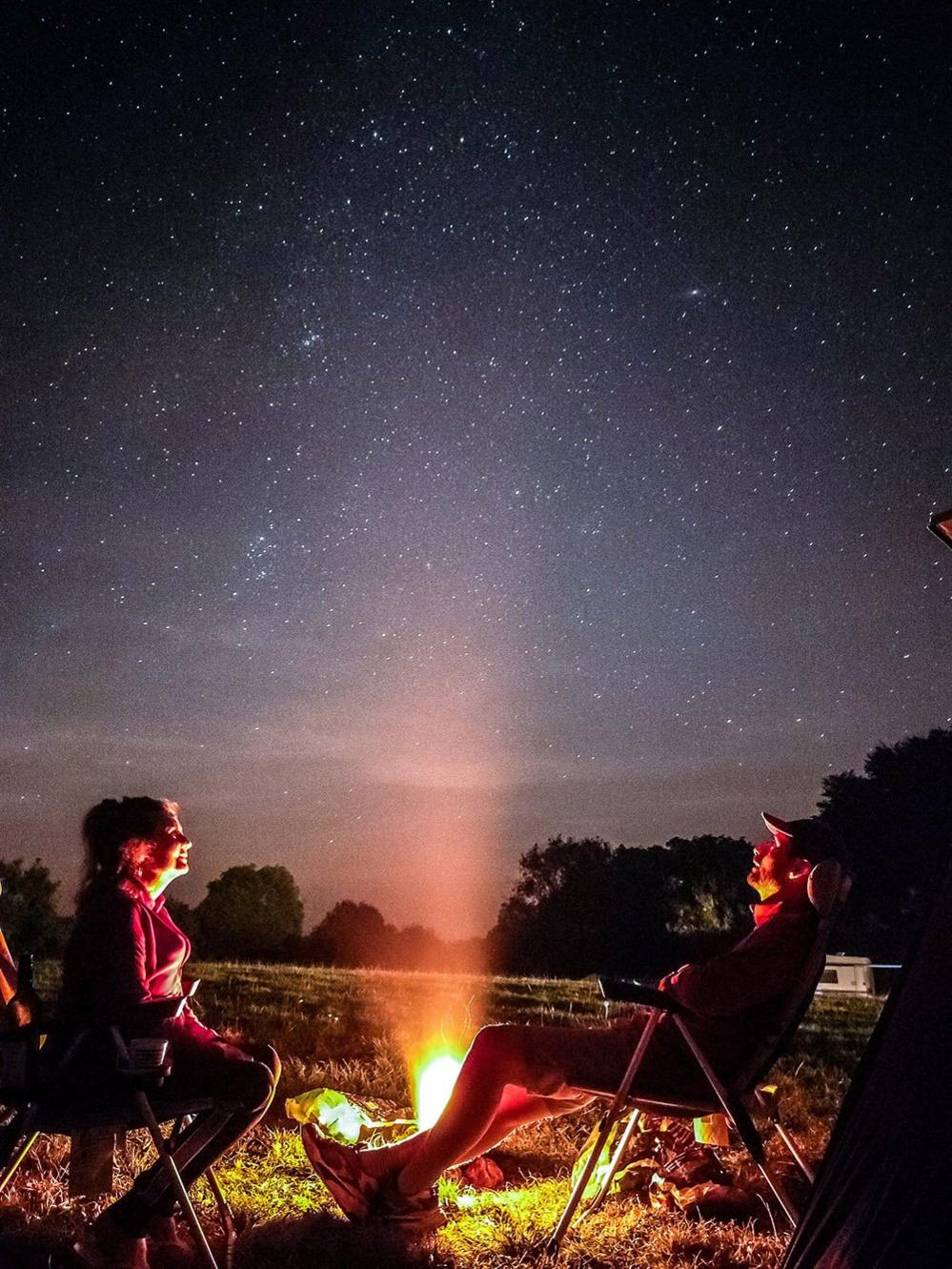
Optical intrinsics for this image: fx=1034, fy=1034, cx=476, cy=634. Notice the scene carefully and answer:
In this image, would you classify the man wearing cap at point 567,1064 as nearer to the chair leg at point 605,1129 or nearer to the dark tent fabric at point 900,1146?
the chair leg at point 605,1129

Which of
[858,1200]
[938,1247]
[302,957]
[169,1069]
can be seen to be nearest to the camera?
[938,1247]

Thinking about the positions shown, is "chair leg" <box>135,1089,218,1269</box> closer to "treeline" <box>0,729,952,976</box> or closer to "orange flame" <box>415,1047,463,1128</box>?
"orange flame" <box>415,1047,463,1128</box>

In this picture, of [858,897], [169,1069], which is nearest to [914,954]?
[169,1069]

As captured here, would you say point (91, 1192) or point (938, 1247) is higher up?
point (938, 1247)

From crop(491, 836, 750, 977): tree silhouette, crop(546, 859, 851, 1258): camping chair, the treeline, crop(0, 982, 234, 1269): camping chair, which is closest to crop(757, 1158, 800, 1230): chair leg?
crop(546, 859, 851, 1258): camping chair

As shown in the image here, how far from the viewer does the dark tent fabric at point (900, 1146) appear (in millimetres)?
2246

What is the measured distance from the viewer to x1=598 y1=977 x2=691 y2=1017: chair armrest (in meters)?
3.24

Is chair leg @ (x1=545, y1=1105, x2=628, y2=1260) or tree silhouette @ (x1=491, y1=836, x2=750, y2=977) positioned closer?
chair leg @ (x1=545, y1=1105, x2=628, y2=1260)

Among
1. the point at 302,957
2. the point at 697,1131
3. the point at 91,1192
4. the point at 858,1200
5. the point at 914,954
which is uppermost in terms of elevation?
the point at 914,954

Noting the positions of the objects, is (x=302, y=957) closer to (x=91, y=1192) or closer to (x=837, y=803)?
(x=91, y=1192)

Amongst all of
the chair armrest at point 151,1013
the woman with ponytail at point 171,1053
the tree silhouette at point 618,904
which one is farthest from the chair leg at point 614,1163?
the tree silhouette at point 618,904

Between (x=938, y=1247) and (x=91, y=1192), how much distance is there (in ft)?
10.5

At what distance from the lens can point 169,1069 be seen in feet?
10.1

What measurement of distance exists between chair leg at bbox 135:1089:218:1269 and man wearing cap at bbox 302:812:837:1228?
0.43 m
